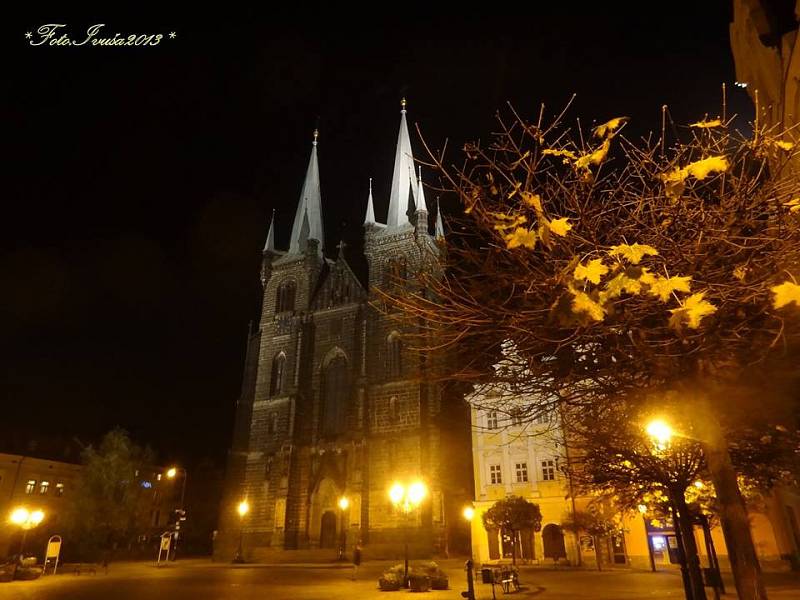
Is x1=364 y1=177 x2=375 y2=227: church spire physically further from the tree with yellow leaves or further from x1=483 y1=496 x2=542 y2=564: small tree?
the tree with yellow leaves

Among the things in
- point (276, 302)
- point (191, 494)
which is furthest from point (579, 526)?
point (191, 494)

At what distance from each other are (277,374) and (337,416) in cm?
695

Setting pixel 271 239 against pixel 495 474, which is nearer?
pixel 495 474

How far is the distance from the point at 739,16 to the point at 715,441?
9.98m

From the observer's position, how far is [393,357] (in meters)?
42.3

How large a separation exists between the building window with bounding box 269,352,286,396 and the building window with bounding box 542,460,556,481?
23.6 meters

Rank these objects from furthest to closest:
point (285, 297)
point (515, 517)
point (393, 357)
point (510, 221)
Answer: point (285, 297) → point (393, 357) → point (515, 517) → point (510, 221)

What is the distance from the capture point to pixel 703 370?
6.34 meters

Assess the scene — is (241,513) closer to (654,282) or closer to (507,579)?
(507,579)

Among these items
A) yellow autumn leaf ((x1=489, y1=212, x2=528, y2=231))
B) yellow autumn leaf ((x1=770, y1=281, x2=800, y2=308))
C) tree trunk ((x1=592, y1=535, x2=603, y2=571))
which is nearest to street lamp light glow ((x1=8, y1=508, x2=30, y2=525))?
tree trunk ((x1=592, y1=535, x2=603, y2=571))

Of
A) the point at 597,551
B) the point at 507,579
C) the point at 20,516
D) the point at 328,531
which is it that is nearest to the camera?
the point at 507,579

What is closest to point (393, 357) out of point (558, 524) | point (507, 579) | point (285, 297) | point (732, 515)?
point (285, 297)

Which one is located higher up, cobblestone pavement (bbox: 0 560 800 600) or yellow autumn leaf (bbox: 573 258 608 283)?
yellow autumn leaf (bbox: 573 258 608 283)

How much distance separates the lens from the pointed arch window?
4306cm
